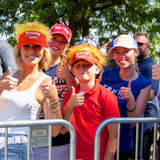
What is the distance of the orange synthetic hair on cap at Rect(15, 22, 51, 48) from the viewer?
2.66 metres

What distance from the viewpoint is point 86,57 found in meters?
2.66

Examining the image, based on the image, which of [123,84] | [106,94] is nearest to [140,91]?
[123,84]

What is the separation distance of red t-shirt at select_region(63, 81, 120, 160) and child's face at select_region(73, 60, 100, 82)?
0.15 m

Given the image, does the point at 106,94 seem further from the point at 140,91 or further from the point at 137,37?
the point at 137,37

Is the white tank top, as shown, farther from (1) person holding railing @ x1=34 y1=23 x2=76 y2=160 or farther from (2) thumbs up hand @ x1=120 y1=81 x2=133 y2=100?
(2) thumbs up hand @ x1=120 y1=81 x2=133 y2=100

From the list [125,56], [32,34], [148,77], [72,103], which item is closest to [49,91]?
[72,103]

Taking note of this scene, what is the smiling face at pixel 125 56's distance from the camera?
10.1ft

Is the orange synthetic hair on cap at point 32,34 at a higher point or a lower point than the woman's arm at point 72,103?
higher

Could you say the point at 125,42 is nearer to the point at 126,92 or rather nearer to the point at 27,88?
the point at 126,92

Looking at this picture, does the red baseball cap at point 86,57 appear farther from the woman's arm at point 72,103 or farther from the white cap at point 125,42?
the white cap at point 125,42

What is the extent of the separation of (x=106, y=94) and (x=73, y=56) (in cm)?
49

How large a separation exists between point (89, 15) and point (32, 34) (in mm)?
7812

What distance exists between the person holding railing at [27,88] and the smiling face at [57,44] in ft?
1.72

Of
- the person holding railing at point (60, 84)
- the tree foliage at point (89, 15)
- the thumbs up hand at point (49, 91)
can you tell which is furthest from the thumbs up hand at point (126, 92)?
the tree foliage at point (89, 15)
